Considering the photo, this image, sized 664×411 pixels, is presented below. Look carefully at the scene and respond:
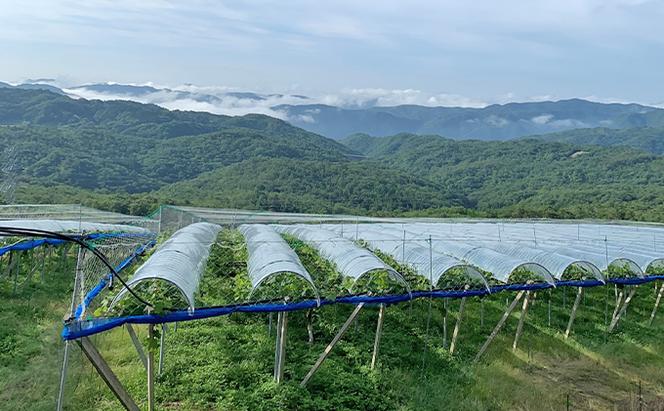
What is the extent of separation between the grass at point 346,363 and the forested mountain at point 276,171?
36430mm

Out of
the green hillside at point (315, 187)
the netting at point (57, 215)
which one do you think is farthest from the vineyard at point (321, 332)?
the green hillside at point (315, 187)

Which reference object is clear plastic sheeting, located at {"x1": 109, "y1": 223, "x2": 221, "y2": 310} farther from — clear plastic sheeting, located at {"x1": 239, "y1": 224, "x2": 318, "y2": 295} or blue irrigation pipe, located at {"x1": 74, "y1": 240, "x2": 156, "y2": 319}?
clear plastic sheeting, located at {"x1": 239, "y1": 224, "x2": 318, "y2": 295}

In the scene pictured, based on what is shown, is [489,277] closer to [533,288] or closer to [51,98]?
[533,288]

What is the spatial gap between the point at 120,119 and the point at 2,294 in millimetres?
138793

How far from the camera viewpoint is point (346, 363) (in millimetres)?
10219

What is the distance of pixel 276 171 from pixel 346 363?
241ft

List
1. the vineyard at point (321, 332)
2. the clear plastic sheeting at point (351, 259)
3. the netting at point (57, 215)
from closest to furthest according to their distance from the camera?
the vineyard at point (321, 332)
the clear plastic sheeting at point (351, 259)
the netting at point (57, 215)

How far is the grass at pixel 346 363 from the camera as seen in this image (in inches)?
340

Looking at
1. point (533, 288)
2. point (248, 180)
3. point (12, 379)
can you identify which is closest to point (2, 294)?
point (12, 379)

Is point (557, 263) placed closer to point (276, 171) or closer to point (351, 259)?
point (351, 259)

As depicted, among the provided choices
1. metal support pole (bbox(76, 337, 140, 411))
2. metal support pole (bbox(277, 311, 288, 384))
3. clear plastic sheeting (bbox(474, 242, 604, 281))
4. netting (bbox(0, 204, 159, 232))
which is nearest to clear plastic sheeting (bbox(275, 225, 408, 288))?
metal support pole (bbox(277, 311, 288, 384))

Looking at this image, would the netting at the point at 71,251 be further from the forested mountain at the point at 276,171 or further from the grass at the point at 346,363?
the forested mountain at the point at 276,171

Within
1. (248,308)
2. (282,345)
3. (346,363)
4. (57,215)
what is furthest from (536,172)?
(248,308)

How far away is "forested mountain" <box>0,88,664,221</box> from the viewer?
63.4 meters
